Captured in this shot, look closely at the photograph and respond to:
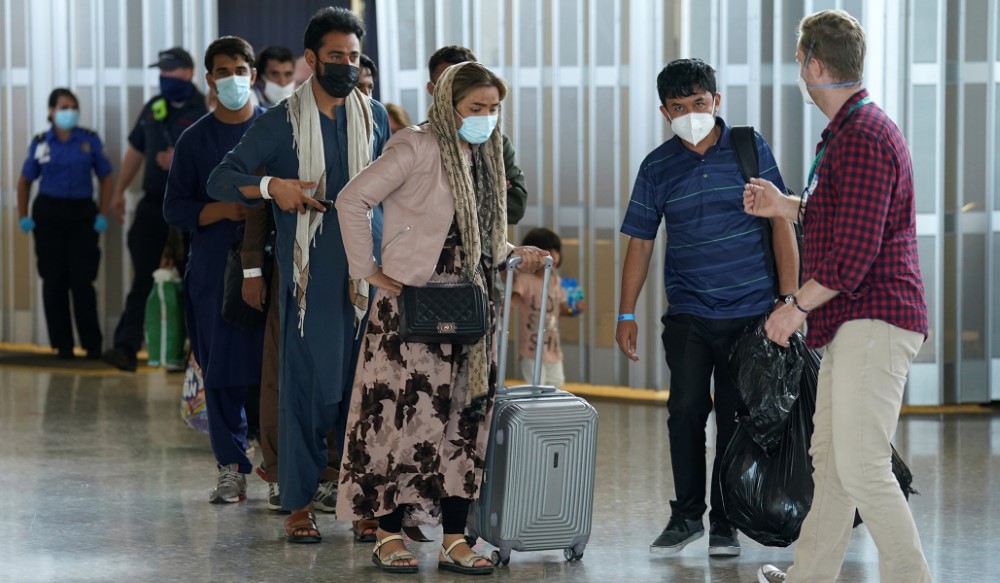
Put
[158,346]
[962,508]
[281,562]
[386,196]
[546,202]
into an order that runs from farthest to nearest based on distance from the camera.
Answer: [158,346] < [546,202] < [962,508] < [281,562] < [386,196]

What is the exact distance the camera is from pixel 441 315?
12.8 ft

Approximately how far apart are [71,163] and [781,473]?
6.11 m

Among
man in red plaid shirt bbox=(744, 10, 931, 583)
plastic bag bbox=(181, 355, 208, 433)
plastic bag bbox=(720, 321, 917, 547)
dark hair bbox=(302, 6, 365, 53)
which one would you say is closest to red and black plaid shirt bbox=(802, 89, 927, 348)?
man in red plaid shirt bbox=(744, 10, 931, 583)

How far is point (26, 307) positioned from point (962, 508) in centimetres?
675

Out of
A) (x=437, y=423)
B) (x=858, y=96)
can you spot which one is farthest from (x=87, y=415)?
(x=858, y=96)

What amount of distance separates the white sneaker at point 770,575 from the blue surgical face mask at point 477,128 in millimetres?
1450

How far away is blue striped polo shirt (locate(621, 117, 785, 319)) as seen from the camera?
4.18 m

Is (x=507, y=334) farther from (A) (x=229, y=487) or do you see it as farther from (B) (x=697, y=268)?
(A) (x=229, y=487)

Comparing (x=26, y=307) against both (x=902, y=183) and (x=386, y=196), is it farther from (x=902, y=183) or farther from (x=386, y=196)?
A: (x=902, y=183)

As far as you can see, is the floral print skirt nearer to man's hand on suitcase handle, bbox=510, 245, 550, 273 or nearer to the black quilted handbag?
the black quilted handbag

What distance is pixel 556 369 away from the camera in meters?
7.18

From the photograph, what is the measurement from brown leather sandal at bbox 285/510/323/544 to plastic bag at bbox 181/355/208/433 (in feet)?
5.32

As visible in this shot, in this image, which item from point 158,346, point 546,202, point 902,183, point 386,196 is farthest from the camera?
point 158,346

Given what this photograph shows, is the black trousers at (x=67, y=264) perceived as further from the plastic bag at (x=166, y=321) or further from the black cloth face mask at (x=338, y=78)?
the black cloth face mask at (x=338, y=78)
